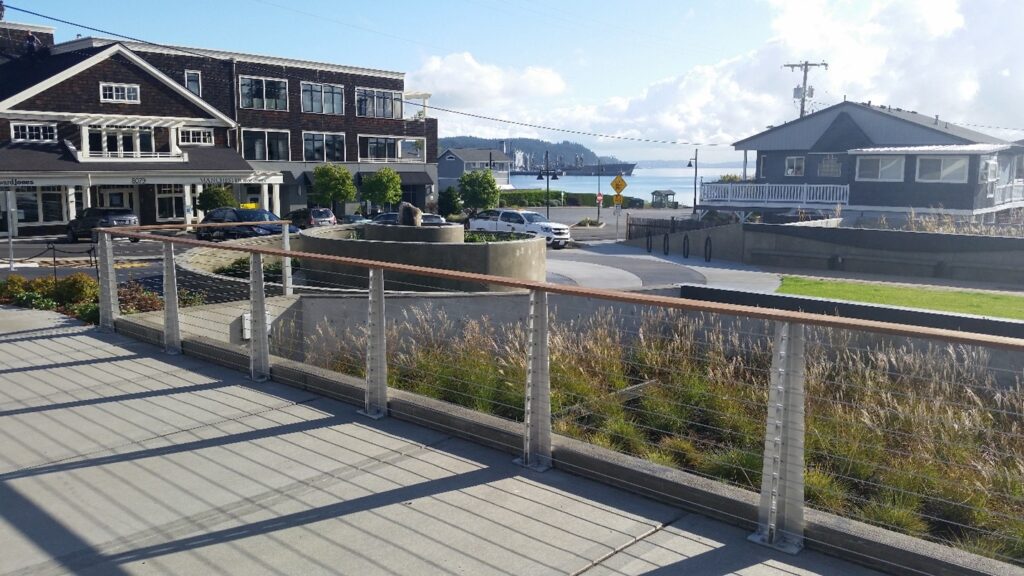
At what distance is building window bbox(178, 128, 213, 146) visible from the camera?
179ft

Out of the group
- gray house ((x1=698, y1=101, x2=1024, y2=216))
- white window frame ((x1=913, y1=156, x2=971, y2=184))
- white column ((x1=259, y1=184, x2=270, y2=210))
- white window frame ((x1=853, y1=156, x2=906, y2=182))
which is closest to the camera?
white window frame ((x1=913, y1=156, x2=971, y2=184))

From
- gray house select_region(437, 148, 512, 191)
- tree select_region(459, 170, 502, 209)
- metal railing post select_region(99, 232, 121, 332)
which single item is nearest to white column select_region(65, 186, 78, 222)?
tree select_region(459, 170, 502, 209)

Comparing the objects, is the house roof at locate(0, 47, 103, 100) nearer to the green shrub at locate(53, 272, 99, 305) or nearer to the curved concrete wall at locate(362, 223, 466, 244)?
the curved concrete wall at locate(362, 223, 466, 244)

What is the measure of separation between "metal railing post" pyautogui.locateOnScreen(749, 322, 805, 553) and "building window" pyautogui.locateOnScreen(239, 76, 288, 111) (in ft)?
195

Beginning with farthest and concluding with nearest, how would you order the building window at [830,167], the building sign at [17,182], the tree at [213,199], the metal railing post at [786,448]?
the tree at [213,199], the building window at [830,167], the building sign at [17,182], the metal railing post at [786,448]

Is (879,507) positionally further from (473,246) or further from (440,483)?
(473,246)

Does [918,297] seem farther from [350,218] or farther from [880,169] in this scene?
[350,218]

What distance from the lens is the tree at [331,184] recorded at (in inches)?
2341

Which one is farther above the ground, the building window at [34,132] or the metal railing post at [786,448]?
the building window at [34,132]

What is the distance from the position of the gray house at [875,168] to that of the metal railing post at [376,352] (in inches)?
1499

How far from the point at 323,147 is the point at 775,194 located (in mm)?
33898

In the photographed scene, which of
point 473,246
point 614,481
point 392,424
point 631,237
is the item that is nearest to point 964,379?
point 614,481

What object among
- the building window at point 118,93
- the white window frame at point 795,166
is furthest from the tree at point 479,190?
the building window at point 118,93

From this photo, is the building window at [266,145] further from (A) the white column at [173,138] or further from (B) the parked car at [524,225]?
(B) the parked car at [524,225]
